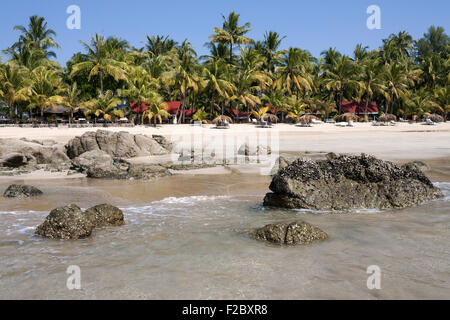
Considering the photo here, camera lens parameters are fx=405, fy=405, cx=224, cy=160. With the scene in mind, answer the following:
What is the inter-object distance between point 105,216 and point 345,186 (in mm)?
4390

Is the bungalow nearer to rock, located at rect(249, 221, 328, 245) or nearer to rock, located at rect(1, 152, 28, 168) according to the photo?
rock, located at rect(1, 152, 28, 168)

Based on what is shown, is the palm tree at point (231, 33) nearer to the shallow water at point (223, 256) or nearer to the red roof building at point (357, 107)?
the red roof building at point (357, 107)

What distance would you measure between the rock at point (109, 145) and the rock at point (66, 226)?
11.5 metres

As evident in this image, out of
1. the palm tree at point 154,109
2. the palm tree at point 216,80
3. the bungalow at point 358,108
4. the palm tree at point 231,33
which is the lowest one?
the palm tree at point 154,109

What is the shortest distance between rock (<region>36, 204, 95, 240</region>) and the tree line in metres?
30.3

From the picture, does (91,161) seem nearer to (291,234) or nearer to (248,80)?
(291,234)

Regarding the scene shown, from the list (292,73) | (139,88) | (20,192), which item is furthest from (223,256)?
(292,73)

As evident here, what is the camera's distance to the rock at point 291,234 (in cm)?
547

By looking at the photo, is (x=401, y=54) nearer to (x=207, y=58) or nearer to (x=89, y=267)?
(x=207, y=58)

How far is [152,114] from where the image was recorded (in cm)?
3584

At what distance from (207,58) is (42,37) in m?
23.9

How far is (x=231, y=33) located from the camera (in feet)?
170
